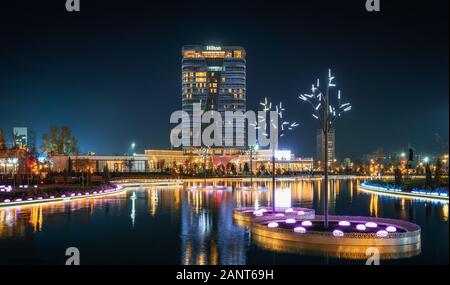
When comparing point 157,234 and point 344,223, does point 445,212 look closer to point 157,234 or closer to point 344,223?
point 344,223

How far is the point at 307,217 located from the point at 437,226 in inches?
208

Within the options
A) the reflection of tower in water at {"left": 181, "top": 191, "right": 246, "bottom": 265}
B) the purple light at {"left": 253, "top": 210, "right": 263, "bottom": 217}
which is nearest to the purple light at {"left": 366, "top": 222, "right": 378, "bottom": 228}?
the reflection of tower in water at {"left": 181, "top": 191, "right": 246, "bottom": 265}

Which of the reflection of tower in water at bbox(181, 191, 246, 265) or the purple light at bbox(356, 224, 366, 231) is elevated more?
the purple light at bbox(356, 224, 366, 231)

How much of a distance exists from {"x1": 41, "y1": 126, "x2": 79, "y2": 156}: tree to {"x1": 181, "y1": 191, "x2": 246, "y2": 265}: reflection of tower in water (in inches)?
2619

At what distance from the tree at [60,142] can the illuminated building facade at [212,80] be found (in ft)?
219

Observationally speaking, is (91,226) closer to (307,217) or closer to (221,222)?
(221,222)

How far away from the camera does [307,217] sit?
73.1 ft

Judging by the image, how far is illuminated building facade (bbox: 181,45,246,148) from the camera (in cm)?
15762

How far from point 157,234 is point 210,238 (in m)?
2.26

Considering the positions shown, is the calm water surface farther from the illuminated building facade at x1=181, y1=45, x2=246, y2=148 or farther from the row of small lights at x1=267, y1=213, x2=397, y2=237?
the illuminated building facade at x1=181, y1=45, x2=246, y2=148

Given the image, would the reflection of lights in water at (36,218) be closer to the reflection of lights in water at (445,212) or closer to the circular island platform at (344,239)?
the circular island platform at (344,239)

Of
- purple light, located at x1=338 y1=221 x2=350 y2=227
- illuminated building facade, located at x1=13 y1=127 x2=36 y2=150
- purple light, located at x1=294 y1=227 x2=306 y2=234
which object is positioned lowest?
purple light, located at x1=338 y1=221 x2=350 y2=227

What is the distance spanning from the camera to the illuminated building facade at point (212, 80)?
158m
